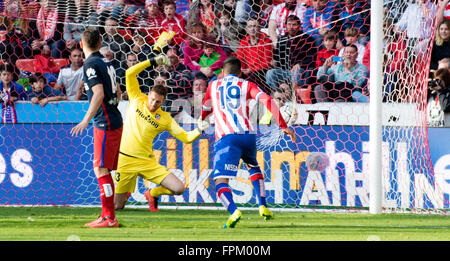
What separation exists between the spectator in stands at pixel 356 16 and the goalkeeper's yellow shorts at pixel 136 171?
3.03 m

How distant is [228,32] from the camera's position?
401 inches

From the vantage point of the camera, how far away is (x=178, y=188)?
834 cm

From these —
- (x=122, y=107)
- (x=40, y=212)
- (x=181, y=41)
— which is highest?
(x=181, y=41)

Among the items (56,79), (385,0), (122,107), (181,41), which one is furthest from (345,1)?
(56,79)

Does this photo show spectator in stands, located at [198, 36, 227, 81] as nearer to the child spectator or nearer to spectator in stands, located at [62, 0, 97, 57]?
spectator in stands, located at [62, 0, 97, 57]

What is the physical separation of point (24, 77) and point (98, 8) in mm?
1440

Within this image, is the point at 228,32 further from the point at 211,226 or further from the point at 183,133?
the point at 211,226

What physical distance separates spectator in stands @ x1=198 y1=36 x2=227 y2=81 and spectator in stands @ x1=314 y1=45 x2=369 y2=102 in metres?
1.39

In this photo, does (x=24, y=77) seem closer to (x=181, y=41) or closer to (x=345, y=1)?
(x=181, y=41)

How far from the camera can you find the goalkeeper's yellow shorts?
27.5 ft

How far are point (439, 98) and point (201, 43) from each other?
3.15 metres

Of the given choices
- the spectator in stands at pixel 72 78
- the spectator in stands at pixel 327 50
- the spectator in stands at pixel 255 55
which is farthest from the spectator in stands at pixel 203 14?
the spectator in stands at pixel 72 78

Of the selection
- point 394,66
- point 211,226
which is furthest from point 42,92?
point 394,66

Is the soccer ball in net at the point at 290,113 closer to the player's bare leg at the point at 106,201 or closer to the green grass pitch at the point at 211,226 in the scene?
the green grass pitch at the point at 211,226
